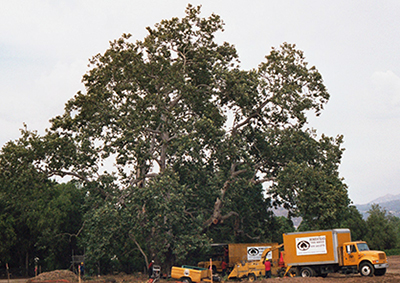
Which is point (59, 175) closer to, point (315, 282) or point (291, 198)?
point (291, 198)

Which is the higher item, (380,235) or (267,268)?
(380,235)

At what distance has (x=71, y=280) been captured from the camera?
37906 mm

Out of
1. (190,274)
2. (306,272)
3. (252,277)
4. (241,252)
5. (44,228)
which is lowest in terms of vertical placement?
(252,277)

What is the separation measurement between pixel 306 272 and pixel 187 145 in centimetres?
1349

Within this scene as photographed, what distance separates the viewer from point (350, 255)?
28906 mm

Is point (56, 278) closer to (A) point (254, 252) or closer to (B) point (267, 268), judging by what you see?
(A) point (254, 252)

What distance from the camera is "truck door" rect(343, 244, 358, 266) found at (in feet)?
94.2

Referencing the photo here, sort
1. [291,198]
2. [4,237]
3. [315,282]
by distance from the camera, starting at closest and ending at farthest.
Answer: [315,282]
[291,198]
[4,237]

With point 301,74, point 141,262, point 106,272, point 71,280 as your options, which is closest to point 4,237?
point 106,272

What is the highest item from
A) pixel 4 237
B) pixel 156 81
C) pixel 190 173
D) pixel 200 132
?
pixel 156 81

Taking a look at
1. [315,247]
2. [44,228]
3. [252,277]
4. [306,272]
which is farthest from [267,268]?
[44,228]

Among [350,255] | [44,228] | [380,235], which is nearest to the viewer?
[350,255]

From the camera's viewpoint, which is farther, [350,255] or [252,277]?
[252,277]

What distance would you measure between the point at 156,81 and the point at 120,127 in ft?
17.6
